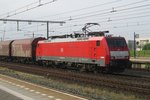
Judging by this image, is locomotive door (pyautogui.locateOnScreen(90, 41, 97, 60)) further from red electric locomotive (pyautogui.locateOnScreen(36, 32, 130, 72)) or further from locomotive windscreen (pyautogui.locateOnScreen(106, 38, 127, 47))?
locomotive windscreen (pyautogui.locateOnScreen(106, 38, 127, 47))

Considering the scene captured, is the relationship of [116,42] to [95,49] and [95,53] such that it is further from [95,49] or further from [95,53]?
[95,53]

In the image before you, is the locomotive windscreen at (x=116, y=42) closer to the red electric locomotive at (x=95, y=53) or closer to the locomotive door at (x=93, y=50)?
the red electric locomotive at (x=95, y=53)

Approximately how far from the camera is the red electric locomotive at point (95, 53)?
28116 mm

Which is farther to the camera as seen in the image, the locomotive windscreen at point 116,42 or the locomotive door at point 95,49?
the locomotive door at point 95,49

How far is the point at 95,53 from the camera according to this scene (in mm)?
29031

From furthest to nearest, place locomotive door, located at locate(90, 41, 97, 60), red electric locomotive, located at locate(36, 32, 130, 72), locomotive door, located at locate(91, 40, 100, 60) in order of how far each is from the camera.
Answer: locomotive door, located at locate(90, 41, 97, 60) → locomotive door, located at locate(91, 40, 100, 60) → red electric locomotive, located at locate(36, 32, 130, 72)

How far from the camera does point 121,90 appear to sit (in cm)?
1847

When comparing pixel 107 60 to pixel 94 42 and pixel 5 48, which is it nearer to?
pixel 94 42

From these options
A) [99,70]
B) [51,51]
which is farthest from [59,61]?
[99,70]

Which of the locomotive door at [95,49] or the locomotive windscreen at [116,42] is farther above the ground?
the locomotive windscreen at [116,42]

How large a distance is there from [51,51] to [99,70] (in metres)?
9.76


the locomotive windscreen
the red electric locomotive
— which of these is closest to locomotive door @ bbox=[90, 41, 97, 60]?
the red electric locomotive

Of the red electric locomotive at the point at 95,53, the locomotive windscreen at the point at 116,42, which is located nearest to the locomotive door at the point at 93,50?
the red electric locomotive at the point at 95,53

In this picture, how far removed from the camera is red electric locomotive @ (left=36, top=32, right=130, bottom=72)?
2812 cm
